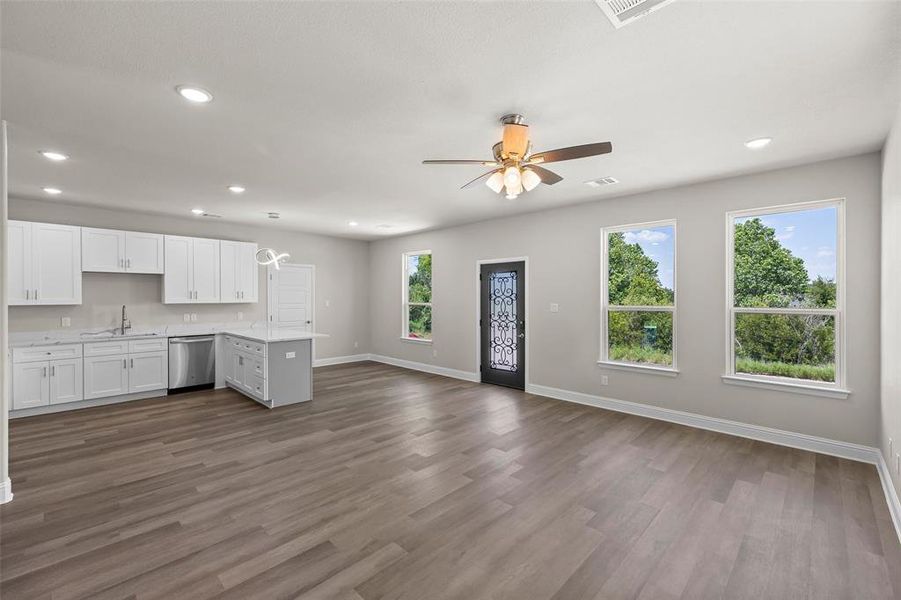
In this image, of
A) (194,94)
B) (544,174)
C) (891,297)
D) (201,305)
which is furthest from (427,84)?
(201,305)

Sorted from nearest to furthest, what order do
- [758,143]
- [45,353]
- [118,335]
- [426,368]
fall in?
[758,143] < [45,353] < [118,335] < [426,368]

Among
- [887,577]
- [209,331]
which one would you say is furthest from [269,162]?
[887,577]

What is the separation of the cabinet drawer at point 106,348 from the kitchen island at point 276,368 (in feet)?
4.61

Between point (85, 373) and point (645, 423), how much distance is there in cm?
695

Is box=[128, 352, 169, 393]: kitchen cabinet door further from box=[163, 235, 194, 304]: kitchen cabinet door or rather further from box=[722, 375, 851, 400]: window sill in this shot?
box=[722, 375, 851, 400]: window sill

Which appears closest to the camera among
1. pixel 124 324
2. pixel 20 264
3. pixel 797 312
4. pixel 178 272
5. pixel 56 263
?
pixel 797 312

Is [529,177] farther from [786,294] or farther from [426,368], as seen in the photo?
[426,368]

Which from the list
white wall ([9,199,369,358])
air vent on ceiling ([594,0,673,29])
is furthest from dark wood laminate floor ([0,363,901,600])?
air vent on ceiling ([594,0,673,29])

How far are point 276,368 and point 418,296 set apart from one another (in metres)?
3.49

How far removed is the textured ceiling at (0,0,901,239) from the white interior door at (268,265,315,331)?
3571mm

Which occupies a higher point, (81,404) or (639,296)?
(639,296)

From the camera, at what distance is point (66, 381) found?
16.4 ft

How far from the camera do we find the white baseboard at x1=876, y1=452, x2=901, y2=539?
8.40ft

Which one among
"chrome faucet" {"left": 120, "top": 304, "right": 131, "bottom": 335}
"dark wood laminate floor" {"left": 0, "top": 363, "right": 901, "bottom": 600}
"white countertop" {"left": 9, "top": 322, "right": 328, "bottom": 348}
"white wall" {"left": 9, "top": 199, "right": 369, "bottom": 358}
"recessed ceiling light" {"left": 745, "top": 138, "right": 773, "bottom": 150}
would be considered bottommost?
"dark wood laminate floor" {"left": 0, "top": 363, "right": 901, "bottom": 600}
